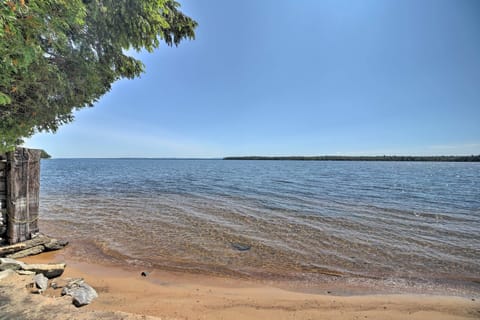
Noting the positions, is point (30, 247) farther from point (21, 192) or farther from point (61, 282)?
point (61, 282)

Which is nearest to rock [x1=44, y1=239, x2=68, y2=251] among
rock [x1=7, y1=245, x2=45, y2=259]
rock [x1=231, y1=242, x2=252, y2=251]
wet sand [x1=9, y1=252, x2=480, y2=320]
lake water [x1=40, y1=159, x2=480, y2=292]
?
rock [x1=7, y1=245, x2=45, y2=259]

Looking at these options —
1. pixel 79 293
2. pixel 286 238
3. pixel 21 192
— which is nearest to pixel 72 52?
pixel 79 293

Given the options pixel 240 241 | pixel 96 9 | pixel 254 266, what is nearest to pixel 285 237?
pixel 240 241

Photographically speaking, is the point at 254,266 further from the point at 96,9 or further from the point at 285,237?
the point at 96,9

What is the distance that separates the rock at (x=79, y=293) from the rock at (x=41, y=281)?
0.44m

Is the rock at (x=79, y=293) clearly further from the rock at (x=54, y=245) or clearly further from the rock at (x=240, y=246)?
the rock at (x=240, y=246)

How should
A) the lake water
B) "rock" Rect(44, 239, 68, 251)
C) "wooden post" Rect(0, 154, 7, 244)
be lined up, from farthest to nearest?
"rock" Rect(44, 239, 68, 251), the lake water, "wooden post" Rect(0, 154, 7, 244)

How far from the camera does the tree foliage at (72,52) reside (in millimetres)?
2311

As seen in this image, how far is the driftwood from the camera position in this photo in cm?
571

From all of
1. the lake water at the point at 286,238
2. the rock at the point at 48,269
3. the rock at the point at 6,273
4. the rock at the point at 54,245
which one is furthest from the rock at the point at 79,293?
the rock at the point at 54,245

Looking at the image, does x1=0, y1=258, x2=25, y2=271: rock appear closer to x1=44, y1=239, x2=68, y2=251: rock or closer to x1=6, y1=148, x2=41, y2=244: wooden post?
x1=6, y1=148, x2=41, y2=244: wooden post

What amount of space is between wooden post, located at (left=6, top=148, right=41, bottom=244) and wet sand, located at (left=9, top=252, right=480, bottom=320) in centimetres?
215

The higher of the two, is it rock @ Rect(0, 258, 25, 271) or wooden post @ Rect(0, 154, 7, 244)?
wooden post @ Rect(0, 154, 7, 244)

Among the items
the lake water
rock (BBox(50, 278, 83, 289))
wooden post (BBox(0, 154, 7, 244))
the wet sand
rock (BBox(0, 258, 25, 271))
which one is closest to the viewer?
the wet sand
